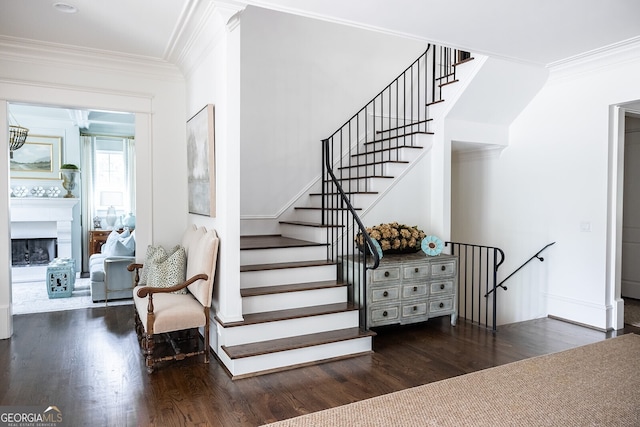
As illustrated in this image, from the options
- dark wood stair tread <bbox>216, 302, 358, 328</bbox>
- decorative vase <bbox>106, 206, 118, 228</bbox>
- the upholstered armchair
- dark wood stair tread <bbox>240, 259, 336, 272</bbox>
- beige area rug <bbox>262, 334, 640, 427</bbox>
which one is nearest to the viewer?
beige area rug <bbox>262, 334, 640, 427</bbox>

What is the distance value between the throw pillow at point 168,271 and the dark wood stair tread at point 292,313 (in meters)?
0.68

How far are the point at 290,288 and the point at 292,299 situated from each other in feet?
0.33

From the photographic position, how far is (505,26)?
12.8ft

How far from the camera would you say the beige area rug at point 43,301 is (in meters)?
5.37

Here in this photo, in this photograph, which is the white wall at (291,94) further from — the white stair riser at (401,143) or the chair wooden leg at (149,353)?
the chair wooden leg at (149,353)

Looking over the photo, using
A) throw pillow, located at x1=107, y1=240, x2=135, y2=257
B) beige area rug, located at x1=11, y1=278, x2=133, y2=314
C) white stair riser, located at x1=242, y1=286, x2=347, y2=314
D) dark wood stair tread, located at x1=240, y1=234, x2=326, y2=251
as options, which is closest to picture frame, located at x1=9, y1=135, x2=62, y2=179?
beige area rug, located at x1=11, y1=278, x2=133, y2=314

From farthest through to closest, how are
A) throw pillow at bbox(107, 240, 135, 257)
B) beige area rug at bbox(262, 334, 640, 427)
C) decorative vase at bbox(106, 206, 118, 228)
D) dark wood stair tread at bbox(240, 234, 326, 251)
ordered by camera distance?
1. decorative vase at bbox(106, 206, 118, 228)
2. throw pillow at bbox(107, 240, 135, 257)
3. dark wood stair tread at bbox(240, 234, 326, 251)
4. beige area rug at bbox(262, 334, 640, 427)

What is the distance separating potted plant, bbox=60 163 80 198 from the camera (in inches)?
316

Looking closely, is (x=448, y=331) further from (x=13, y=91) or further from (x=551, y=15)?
(x=13, y=91)

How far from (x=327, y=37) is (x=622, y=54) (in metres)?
3.47

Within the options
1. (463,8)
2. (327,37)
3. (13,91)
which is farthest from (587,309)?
(13,91)

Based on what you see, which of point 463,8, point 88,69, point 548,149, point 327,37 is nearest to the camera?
point 463,8

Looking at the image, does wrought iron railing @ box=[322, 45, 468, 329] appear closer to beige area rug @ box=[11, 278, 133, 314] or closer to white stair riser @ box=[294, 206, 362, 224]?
white stair riser @ box=[294, 206, 362, 224]

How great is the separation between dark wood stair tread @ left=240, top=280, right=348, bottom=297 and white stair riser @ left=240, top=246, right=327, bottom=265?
37cm
